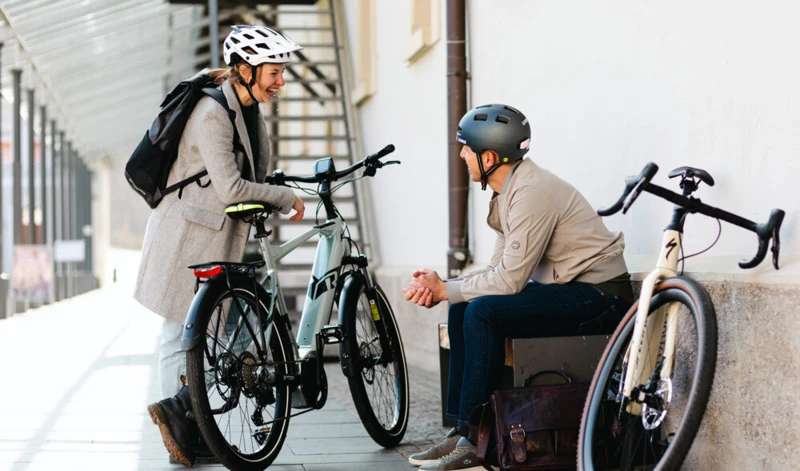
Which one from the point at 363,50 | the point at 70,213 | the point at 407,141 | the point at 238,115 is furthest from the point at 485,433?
the point at 70,213

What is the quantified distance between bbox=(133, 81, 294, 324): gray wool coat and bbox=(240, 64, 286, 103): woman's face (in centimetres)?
9

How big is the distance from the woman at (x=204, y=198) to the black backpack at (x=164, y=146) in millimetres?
28

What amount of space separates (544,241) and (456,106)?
3169 mm

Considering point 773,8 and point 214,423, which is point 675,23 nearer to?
point 773,8

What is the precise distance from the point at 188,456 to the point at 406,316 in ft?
14.4

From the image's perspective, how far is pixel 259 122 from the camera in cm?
464

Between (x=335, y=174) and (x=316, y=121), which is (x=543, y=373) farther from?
(x=316, y=121)

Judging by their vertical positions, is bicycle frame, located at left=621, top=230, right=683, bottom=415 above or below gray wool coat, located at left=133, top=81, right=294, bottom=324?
below

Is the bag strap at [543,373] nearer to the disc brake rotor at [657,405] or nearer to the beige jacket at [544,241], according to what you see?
the beige jacket at [544,241]

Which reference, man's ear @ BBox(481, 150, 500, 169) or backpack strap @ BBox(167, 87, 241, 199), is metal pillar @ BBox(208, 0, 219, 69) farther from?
man's ear @ BBox(481, 150, 500, 169)

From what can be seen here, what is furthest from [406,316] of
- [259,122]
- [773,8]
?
[773,8]

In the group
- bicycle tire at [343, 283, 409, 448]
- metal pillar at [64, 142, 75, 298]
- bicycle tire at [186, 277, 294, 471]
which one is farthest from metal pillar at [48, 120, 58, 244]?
bicycle tire at [186, 277, 294, 471]

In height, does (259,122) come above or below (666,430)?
above

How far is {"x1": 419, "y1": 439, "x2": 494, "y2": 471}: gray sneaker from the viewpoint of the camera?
3.97 meters
